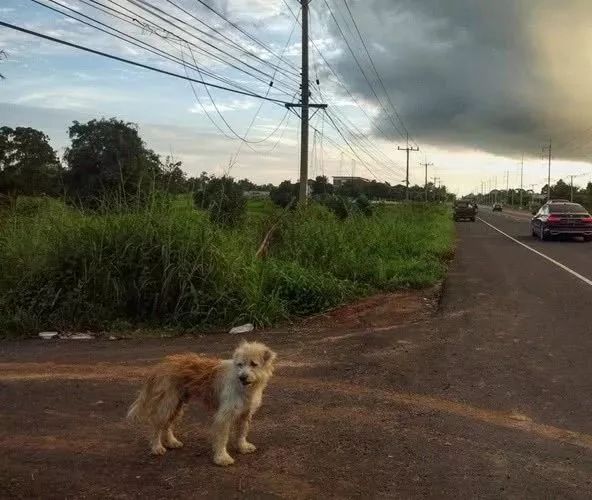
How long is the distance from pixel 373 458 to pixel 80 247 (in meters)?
6.74

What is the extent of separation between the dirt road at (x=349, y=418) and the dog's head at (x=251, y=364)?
63 cm

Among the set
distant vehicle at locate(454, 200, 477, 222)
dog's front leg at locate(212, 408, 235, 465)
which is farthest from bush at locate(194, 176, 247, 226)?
distant vehicle at locate(454, 200, 477, 222)

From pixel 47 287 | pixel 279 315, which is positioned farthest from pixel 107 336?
pixel 279 315

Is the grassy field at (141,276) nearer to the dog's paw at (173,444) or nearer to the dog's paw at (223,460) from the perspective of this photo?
the dog's paw at (173,444)

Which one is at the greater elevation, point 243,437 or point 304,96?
point 304,96

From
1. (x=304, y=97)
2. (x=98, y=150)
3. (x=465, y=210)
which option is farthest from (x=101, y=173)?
(x=465, y=210)

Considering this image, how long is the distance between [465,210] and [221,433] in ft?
191

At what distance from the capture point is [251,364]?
418 centimetres

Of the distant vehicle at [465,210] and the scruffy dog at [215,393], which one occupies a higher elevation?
the distant vehicle at [465,210]

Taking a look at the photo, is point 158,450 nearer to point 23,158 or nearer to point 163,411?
point 163,411

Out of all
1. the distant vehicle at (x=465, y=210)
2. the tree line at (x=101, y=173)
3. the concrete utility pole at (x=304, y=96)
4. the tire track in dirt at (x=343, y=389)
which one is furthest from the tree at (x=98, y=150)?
the distant vehicle at (x=465, y=210)

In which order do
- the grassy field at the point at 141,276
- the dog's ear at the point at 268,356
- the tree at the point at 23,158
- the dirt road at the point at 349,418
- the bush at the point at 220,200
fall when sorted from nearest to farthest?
the dirt road at the point at 349,418 → the dog's ear at the point at 268,356 → the grassy field at the point at 141,276 → the bush at the point at 220,200 → the tree at the point at 23,158

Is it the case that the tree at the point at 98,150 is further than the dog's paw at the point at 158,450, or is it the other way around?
the tree at the point at 98,150

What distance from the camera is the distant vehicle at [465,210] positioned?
5951 cm
